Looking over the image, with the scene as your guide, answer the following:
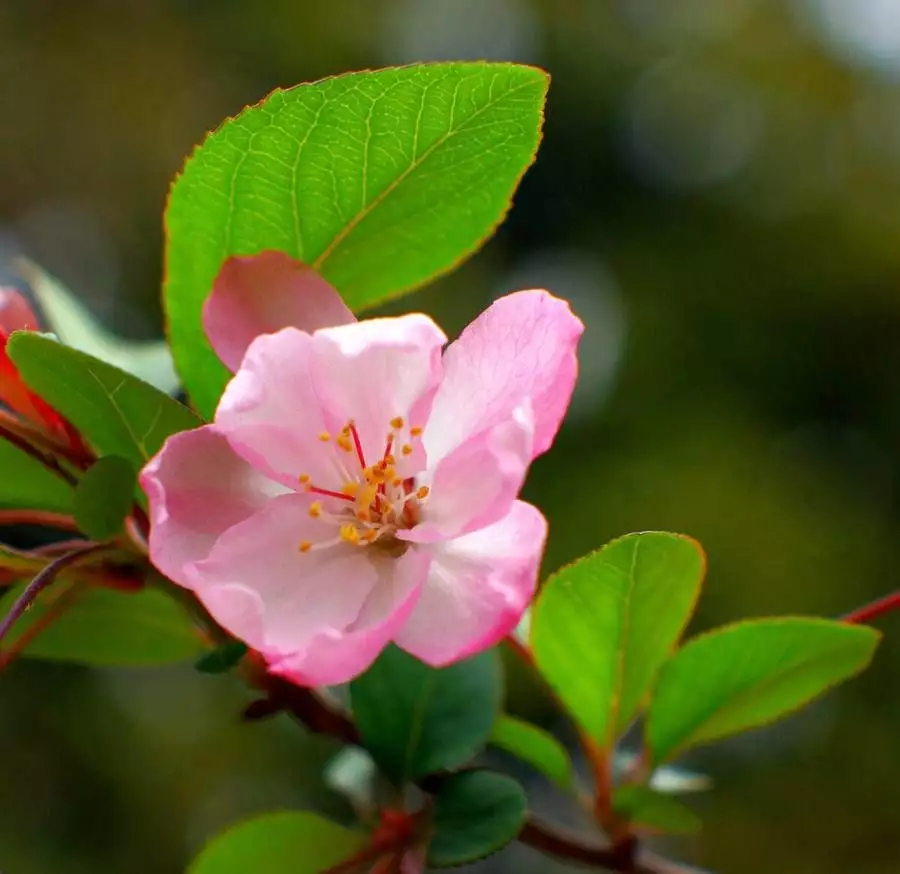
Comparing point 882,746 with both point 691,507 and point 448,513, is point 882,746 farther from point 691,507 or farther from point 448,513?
point 448,513

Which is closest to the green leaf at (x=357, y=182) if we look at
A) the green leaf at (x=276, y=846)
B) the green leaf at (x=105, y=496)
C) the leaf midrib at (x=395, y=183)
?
the leaf midrib at (x=395, y=183)

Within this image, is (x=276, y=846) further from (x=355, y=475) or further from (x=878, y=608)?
(x=878, y=608)

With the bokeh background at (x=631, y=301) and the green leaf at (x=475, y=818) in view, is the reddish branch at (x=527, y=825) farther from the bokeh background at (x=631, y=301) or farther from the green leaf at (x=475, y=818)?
the bokeh background at (x=631, y=301)

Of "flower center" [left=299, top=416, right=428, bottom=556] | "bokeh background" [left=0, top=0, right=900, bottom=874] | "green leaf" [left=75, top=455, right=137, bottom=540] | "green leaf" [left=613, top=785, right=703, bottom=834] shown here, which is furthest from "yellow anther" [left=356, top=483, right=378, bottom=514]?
"bokeh background" [left=0, top=0, right=900, bottom=874]

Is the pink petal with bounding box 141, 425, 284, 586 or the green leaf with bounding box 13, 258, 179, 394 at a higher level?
the pink petal with bounding box 141, 425, 284, 586

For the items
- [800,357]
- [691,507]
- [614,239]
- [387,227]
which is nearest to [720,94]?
[614,239]

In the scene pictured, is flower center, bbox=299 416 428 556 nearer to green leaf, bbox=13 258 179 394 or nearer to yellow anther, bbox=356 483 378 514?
yellow anther, bbox=356 483 378 514

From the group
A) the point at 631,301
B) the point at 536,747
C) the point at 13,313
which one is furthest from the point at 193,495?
the point at 631,301

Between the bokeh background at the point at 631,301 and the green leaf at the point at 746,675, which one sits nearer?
the green leaf at the point at 746,675
